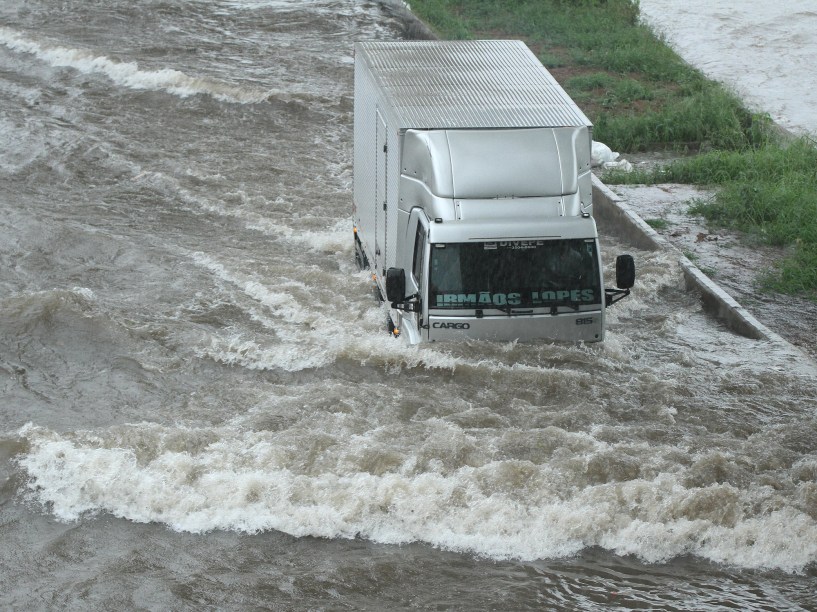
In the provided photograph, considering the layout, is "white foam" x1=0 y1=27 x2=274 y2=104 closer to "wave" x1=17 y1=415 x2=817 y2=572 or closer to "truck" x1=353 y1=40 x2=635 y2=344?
"truck" x1=353 y1=40 x2=635 y2=344

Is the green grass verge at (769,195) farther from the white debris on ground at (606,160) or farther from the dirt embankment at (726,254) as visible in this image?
the white debris on ground at (606,160)

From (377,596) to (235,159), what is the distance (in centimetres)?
1386

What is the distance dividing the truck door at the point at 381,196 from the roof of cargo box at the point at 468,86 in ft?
1.55

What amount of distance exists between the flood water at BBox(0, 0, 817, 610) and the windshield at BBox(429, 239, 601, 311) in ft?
1.83

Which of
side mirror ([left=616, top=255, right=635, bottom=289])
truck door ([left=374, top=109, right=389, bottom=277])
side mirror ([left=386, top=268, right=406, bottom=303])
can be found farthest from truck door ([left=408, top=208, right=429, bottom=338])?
side mirror ([left=616, top=255, right=635, bottom=289])

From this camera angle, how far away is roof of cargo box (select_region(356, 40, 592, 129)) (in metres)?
11.7

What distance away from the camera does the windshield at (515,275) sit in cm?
1123

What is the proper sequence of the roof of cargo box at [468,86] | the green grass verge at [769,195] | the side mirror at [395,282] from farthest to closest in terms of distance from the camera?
the green grass verge at [769,195] → the roof of cargo box at [468,86] → the side mirror at [395,282]

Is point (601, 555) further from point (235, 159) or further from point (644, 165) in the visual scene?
point (235, 159)

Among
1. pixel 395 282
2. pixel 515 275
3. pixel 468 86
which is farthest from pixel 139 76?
pixel 515 275

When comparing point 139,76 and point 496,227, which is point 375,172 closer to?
point 496,227

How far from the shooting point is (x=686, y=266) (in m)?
15.3

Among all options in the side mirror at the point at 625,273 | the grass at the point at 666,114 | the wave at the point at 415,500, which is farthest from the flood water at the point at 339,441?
the grass at the point at 666,114

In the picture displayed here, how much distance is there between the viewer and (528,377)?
468 inches
